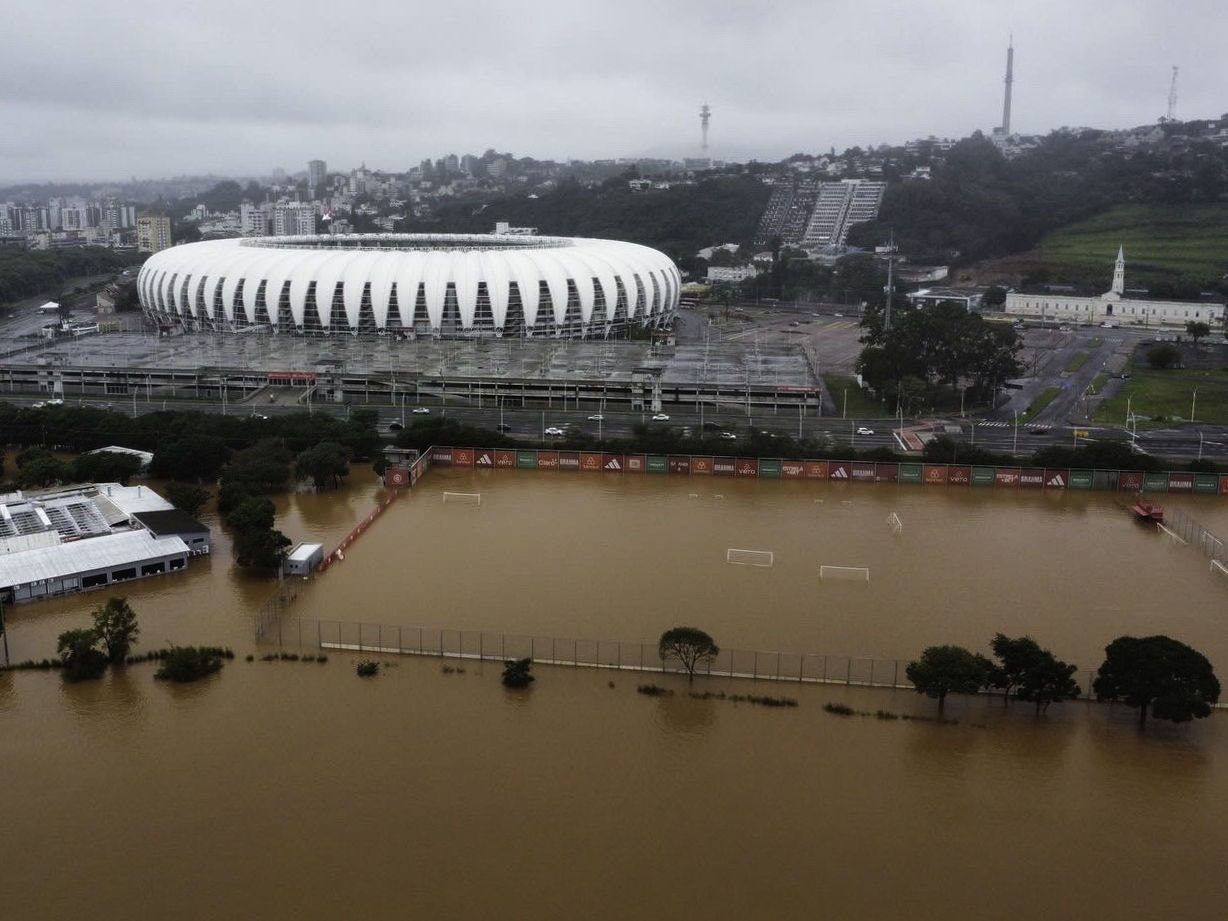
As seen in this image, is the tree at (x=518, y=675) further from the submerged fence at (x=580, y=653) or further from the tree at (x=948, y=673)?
the tree at (x=948, y=673)

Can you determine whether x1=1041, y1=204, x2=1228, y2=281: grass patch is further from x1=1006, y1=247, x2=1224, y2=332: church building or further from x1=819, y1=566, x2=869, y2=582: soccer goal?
x1=819, y1=566, x2=869, y2=582: soccer goal

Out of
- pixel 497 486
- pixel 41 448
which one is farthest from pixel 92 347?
pixel 497 486

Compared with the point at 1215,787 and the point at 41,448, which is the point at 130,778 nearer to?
the point at 1215,787

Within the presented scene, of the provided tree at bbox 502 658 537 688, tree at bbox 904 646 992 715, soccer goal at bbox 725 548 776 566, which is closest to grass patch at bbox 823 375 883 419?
soccer goal at bbox 725 548 776 566

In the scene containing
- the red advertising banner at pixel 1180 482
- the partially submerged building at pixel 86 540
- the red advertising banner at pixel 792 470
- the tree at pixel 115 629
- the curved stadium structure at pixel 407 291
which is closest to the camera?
the tree at pixel 115 629

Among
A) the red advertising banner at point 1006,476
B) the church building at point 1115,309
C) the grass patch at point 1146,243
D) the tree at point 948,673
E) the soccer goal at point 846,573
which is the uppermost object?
the grass patch at point 1146,243

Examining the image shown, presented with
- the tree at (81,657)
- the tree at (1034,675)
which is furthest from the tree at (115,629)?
the tree at (1034,675)
